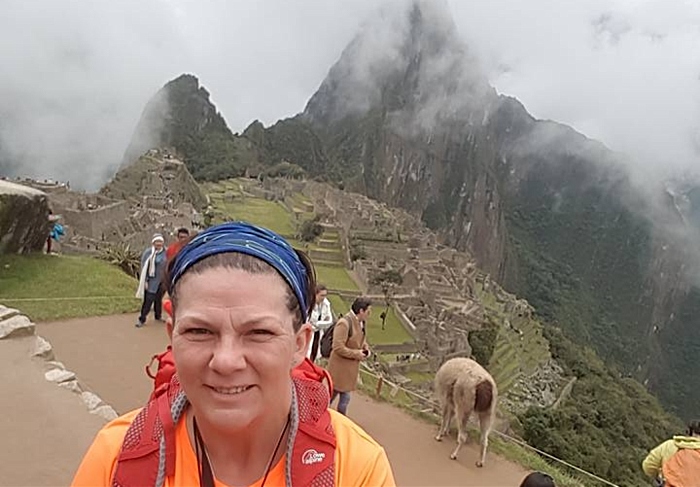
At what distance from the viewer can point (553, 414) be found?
15477mm

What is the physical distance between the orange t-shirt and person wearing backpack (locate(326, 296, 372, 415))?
358 centimetres

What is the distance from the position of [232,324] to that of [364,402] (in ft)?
17.6

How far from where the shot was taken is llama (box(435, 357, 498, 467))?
4.91 metres

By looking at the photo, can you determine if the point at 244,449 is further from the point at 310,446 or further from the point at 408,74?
the point at 408,74

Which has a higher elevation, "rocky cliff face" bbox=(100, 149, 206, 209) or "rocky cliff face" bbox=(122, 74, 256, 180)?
"rocky cliff face" bbox=(122, 74, 256, 180)

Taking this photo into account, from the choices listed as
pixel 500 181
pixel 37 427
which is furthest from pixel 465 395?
pixel 500 181

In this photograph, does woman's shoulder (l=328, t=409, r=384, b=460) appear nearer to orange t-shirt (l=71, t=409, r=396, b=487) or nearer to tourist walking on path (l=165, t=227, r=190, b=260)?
orange t-shirt (l=71, t=409, r=396, b=487)

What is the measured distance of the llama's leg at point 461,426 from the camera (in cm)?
502

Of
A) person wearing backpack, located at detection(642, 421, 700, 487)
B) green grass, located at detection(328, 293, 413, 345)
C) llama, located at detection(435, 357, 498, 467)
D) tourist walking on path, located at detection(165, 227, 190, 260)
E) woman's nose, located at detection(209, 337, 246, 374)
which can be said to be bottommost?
green grass, located at detection(328, 293, 413, 345)

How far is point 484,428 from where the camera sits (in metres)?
4.98

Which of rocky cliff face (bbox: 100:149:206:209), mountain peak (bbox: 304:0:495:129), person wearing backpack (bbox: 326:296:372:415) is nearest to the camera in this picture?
person wearing backpack (bbox: 326:296:372:415)

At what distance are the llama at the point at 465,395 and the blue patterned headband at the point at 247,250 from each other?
410cm

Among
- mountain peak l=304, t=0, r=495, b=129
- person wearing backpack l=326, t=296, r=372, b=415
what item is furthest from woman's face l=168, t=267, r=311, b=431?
mountain peak l=304, t=0, r=495, b=129

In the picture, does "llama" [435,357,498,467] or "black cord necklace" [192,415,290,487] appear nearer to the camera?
"black cord necklace" [192,415,290,487]
